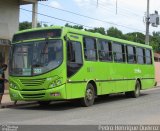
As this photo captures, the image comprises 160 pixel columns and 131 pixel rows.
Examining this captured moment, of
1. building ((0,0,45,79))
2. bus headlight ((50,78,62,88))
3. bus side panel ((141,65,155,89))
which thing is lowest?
bus headlight ((50,78,62,88))

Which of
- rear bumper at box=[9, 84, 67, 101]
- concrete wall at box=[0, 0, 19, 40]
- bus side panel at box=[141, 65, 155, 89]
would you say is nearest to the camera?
rear bumper at box=[9, 84, 67, 101]

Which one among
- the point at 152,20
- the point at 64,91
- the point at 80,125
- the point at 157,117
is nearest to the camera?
the point at 80,125

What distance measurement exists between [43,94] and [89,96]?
2473mm

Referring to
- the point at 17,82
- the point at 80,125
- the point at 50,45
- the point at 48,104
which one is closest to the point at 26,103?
the point at 48,104

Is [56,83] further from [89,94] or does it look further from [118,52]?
[118,52]

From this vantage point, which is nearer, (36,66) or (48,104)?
(36,66)

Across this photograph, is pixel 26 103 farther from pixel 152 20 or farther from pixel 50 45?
pixel 152 20

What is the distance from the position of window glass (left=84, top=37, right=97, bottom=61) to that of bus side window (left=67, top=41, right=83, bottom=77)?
0.57 meters

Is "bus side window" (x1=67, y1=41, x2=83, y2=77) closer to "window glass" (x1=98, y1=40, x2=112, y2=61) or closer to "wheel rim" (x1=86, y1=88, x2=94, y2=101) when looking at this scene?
"wheel rim" (x1=86, y1=88, x2=94, y2=101)

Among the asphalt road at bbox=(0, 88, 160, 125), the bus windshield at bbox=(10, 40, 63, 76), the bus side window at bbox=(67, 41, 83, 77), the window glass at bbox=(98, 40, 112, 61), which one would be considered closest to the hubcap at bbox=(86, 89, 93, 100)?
the asphalt road at bbox=(0, 88, 160, 125)

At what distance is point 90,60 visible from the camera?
17500 mm

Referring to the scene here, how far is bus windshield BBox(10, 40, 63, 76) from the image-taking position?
15578mm

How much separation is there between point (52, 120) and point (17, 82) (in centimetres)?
374

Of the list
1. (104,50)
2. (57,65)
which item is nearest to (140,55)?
(104,50)
